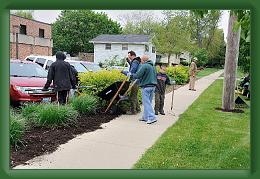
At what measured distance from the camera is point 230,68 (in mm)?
11477

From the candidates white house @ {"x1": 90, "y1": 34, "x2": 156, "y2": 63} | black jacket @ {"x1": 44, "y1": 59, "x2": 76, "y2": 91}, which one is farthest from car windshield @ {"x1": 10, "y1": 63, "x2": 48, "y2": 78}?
white house @ {"x1": 90, "y1": 34, "x2": 156, "y2": 63}

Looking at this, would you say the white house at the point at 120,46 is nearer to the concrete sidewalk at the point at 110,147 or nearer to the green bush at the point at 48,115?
the concrete sidewalk at the point at 110,147

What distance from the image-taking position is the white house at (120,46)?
29264mm

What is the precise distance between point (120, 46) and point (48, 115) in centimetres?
2429

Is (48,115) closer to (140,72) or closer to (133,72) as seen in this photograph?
(140,72)

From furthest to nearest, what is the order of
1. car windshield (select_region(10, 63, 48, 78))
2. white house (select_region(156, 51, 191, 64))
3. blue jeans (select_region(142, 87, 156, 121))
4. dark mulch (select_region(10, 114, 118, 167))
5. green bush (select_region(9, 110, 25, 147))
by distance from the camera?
white house (select_region(156, 51, 191, 64))
car windshield (select_region(10, 63, 48, 78))
blue jeans (select_region(142, 87, 156, 121))
green bush (select_region(9, 110, 25, 147))
dark mulch (select_region(10, 114, 118, 167))

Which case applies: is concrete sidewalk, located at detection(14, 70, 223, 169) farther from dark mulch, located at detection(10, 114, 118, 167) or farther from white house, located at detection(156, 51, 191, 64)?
white house, located at detection(156, 51, 191, 64)

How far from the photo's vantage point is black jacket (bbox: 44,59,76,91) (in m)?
8.66

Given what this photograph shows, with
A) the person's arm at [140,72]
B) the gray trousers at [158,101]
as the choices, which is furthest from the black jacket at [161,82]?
the person's arm at [140,72]

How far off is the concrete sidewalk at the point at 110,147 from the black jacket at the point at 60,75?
4.49 feet

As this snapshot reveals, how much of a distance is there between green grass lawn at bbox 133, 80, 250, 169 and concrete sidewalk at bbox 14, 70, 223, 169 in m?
0.22

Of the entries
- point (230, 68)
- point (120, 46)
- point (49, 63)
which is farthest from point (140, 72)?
point (120, 46)

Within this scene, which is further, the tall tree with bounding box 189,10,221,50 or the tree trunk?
the tree trunk

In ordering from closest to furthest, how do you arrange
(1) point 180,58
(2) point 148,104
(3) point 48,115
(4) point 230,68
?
(3) point 48,115
(2) point 148,104
(4) point 230,68
(1) point 180,58
